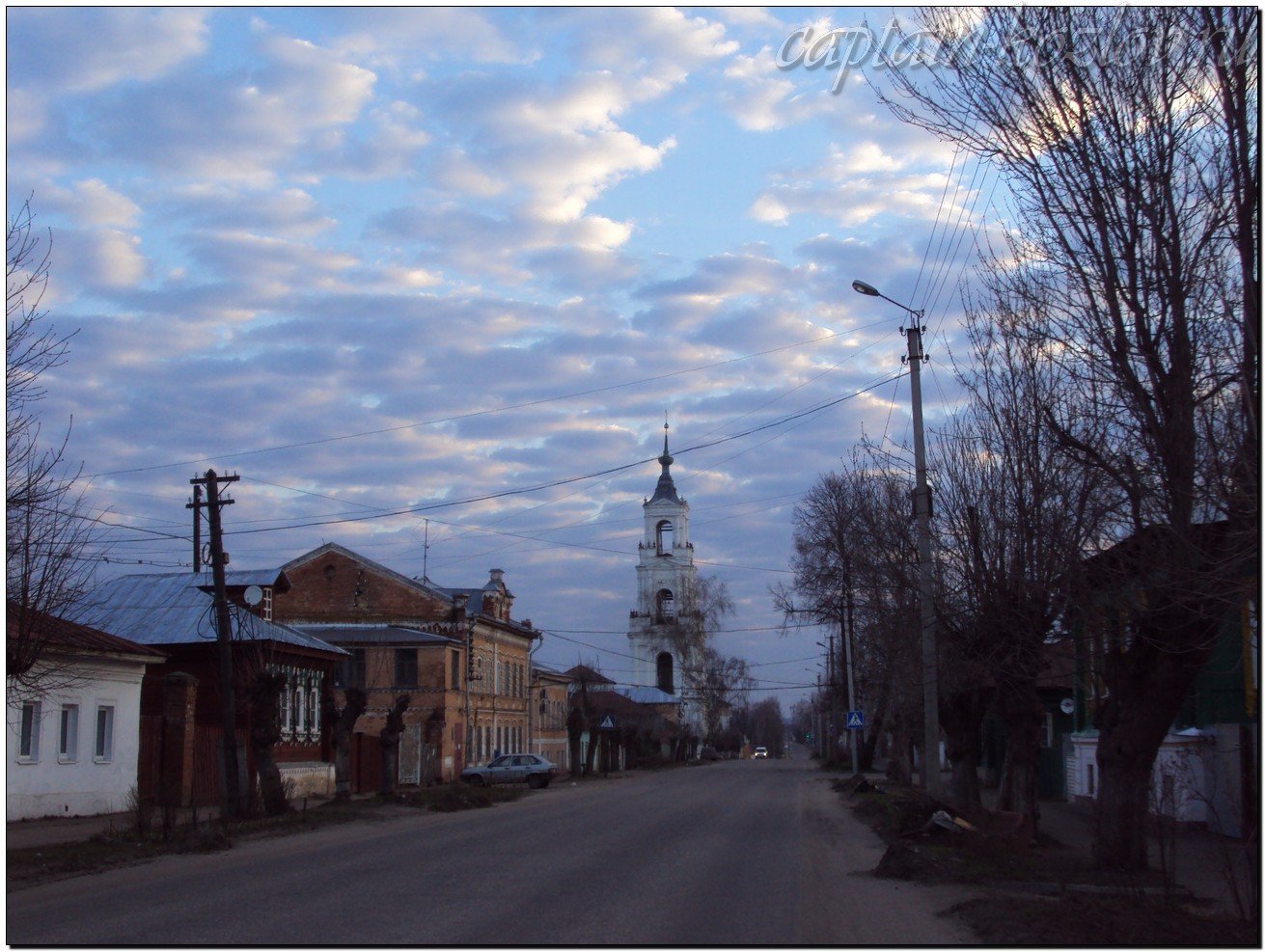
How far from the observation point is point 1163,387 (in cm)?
1193

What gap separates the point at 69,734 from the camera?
2669cm

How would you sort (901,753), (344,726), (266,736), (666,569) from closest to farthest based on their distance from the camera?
(266,736)
(344,726)
(901,753)
(666,569)

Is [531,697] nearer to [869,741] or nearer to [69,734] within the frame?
[869,741]

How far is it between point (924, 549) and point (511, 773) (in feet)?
95.7

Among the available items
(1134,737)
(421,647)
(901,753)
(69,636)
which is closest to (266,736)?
(69,636)

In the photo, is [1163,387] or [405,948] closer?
[405,948]

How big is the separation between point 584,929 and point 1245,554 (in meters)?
6.10

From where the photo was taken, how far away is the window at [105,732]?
27766mm

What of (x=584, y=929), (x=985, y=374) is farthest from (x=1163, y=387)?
(x=584, y=929)

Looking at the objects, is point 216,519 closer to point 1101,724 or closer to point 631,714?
point 1101,724

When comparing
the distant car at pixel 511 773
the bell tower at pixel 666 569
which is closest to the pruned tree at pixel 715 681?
the bell tower at pixel 666 569

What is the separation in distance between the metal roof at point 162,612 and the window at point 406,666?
40.8ft

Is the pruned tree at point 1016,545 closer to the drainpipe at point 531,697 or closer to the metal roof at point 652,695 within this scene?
the drainpipe at point 531,697

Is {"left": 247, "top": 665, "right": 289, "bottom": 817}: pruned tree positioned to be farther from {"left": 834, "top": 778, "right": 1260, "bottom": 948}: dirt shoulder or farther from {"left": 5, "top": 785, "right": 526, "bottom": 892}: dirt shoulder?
{"left": 834, "top": 778, "right": 1260, "bottom": 948}: dirt shoulder
